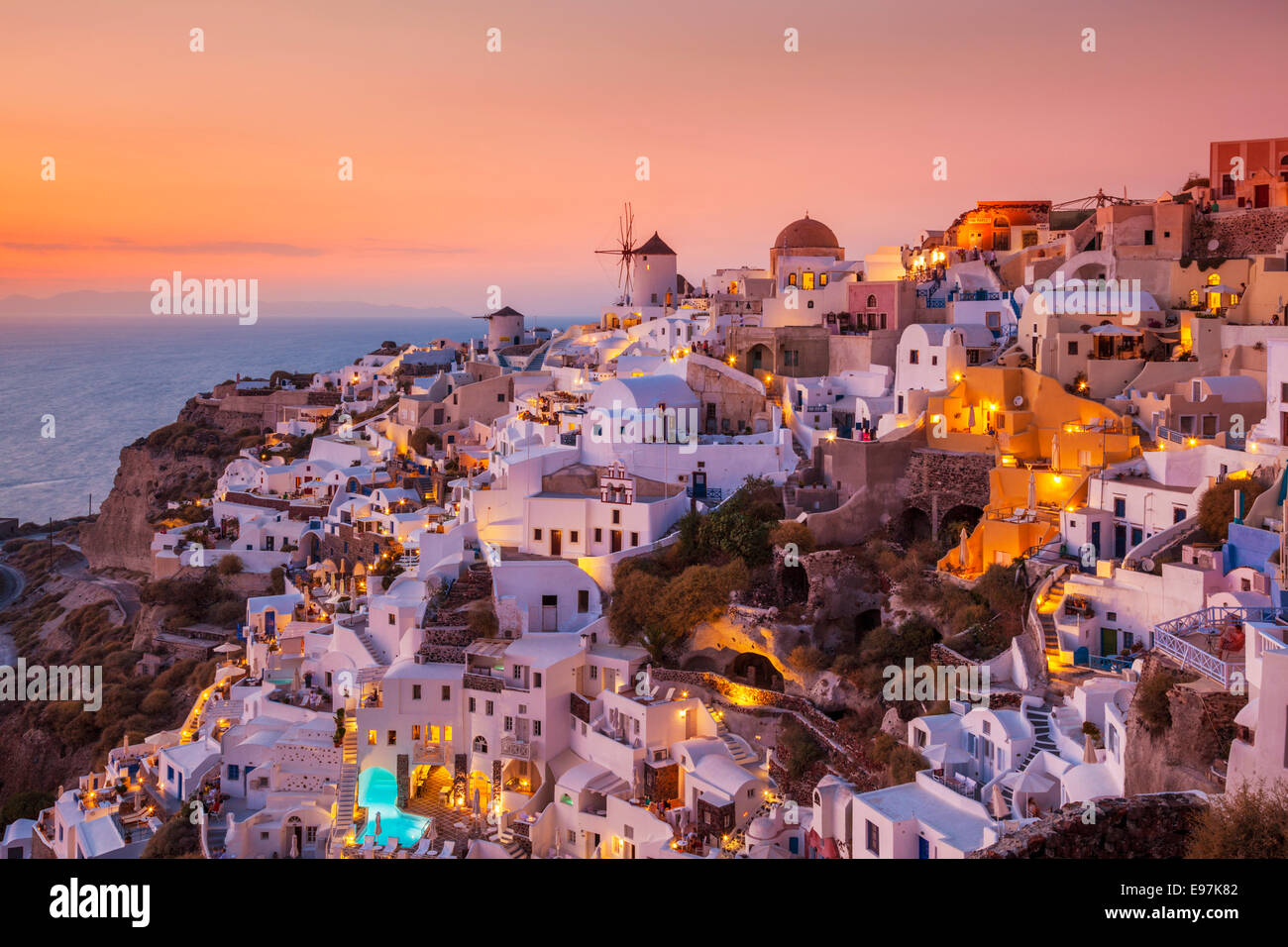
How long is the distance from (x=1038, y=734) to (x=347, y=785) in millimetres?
9475

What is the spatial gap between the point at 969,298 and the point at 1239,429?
7.71 m

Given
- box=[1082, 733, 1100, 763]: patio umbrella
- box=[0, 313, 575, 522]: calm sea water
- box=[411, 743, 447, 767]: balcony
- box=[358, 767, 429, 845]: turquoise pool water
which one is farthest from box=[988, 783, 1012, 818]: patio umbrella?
box=[0, 313, 575, 522]: calm sea water

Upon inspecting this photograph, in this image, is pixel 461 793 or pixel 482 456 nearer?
pixel 461 793

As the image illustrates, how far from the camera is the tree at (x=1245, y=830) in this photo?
186 inches

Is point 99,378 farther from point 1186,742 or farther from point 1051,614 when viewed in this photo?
point 1186,742

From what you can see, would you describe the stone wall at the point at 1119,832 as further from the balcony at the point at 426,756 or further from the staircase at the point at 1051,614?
the balcony at the point at 426,756

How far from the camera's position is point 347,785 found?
1580 centimetres

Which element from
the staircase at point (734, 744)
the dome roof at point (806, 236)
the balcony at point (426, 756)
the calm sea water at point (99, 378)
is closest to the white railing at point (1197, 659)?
the staircase at point (734, 744)

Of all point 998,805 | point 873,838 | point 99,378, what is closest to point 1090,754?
point 998,805

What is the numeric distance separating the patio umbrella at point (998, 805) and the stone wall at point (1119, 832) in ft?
14.1

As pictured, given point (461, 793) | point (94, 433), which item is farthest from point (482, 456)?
point (94, 433)

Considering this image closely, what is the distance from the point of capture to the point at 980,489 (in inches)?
639

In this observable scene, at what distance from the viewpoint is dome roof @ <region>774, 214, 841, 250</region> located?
27375 millimetres
